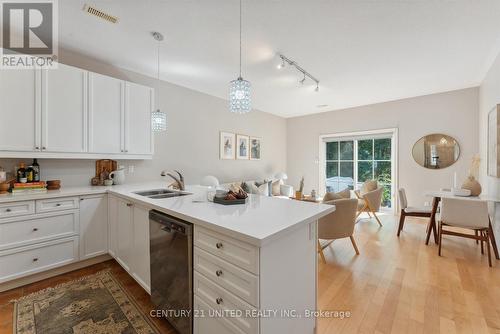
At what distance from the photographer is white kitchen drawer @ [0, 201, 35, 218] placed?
1.92 meters

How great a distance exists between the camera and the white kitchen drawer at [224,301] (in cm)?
103

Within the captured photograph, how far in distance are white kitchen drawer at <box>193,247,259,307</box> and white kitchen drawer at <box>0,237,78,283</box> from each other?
1864 millimetres

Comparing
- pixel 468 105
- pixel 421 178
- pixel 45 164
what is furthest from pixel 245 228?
pixel 468 105

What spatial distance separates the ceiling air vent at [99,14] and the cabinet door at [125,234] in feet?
5.98

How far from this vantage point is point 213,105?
15.0 ft

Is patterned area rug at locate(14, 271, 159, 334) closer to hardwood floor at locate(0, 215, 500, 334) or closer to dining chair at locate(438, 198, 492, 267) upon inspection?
hardwood floor at locate(0, 215, 500, 334)

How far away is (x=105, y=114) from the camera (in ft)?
8.90

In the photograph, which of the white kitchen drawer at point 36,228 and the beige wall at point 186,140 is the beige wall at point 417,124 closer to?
the beige wall at point 186,140

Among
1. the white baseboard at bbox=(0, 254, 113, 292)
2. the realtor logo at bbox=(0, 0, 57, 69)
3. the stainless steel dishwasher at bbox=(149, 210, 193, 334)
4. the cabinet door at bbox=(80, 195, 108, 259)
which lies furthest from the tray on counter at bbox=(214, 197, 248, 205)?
the realtor logo at bbox=(0, 0, 57, 69)

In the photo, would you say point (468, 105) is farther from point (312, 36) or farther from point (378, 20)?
point (312, 36)

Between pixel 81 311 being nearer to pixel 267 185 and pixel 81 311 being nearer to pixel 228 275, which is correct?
pixel 228 275

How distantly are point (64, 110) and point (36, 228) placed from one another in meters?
1.29

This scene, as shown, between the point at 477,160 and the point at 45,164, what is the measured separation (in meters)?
5.62

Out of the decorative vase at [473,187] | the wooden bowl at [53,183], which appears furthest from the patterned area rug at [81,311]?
the decorative vase at [473,187]
